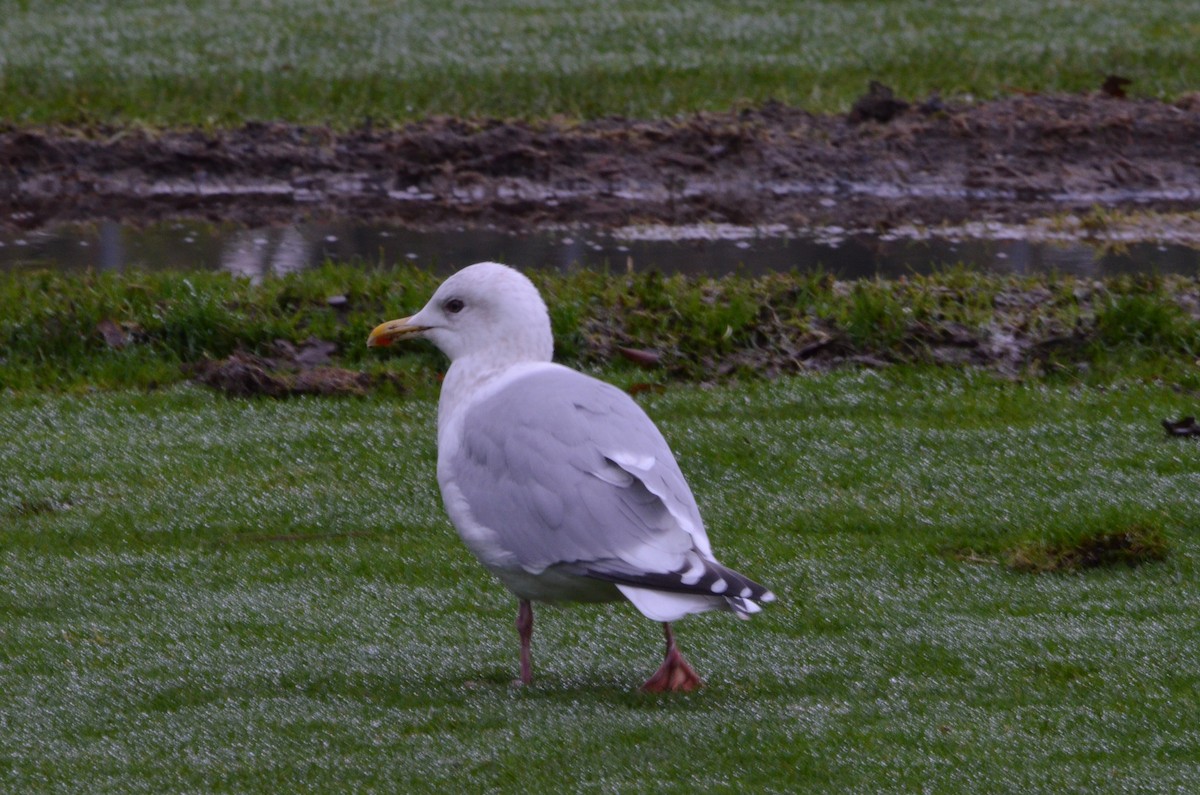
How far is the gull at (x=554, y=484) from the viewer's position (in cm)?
407

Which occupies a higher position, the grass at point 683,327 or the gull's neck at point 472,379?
the gull's neck at point 472,379

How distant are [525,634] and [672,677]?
0.43 meters

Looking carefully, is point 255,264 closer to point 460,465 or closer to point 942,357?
point 942,357

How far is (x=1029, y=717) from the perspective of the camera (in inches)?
167

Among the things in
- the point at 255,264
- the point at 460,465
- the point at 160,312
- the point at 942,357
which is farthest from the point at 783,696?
the point at 255,264

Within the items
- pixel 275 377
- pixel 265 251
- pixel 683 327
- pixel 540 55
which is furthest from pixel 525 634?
pixel 540 55

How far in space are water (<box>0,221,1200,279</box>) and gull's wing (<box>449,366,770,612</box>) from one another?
5.48 m

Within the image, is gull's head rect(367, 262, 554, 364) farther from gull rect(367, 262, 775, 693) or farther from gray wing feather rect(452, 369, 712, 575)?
gray wing feather rect(452, 369, 712, 575)

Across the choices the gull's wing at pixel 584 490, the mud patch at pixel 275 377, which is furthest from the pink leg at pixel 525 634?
the mud patch at pixel 275 377

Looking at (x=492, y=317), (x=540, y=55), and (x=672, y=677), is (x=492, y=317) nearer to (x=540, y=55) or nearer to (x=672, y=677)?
(x=672, y=677)

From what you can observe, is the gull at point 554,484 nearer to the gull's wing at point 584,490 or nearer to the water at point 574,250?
the gull's wing at point 584,490

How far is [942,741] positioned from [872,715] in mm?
227

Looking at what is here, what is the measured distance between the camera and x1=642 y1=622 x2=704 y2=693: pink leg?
4398 mm

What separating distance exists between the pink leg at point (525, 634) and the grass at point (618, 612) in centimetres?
9
